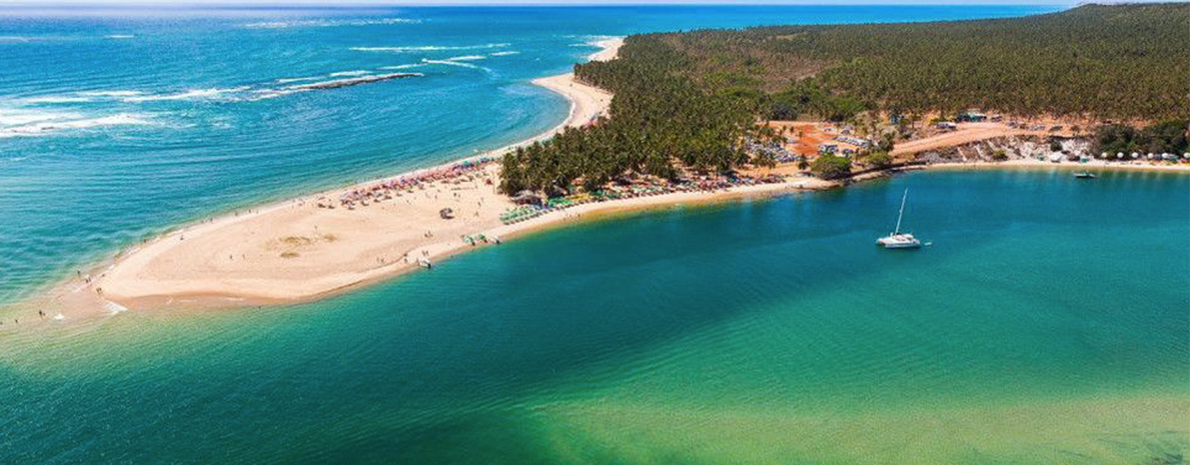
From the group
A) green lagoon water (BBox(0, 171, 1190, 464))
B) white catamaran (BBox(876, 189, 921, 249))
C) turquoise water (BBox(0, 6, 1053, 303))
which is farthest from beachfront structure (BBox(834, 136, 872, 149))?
turquoise water (BBox(0, 6, 1053, 303))

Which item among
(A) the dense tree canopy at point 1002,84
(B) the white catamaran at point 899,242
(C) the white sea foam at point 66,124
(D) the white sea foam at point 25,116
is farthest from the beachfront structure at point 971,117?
(D) the white sea foam at point 25,116

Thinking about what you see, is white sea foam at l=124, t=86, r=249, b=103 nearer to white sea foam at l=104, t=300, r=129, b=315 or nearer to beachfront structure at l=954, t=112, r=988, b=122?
white sea foam at l=104, t=300, r=129, b=315

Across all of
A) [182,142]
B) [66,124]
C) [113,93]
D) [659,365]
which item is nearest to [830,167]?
[659,365]

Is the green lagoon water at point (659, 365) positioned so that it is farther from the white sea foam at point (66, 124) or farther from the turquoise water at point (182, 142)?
the white sea foam at point (66, 124)

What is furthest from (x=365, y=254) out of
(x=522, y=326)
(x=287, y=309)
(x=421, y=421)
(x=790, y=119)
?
(x=790, y=119)

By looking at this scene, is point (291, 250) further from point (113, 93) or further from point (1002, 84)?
point (1002, 84)

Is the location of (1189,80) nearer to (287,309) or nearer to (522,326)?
(522,326)
